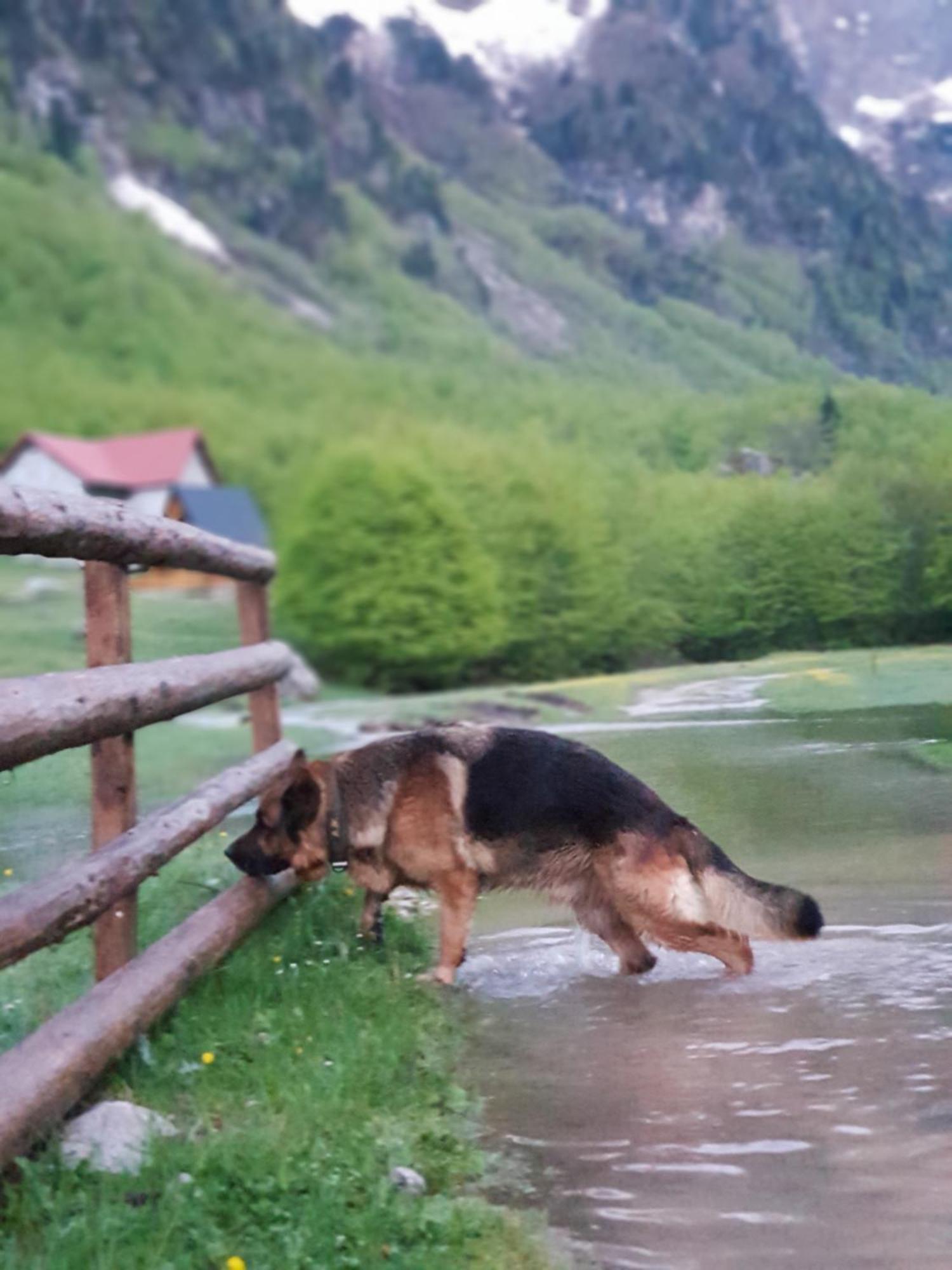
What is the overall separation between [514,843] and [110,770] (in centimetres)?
146

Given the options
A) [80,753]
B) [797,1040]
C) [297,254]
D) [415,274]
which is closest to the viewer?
[797,1040]

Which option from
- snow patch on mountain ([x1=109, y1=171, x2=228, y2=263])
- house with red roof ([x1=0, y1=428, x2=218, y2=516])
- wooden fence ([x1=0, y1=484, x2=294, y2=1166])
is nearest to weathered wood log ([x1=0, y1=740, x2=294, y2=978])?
wooden fence ([x1=0, y1=484, x2=294, y2=1166])

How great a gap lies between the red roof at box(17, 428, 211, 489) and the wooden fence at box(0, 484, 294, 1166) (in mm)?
4338

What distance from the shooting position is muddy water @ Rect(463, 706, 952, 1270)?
2947mm

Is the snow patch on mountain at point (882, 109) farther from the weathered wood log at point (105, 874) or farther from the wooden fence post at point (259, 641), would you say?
the weathered wood log at point (105, 874)

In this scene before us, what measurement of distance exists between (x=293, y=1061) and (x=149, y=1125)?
1.90ft

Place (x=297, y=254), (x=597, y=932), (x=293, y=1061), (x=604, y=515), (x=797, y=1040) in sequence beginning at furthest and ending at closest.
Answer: (x=297, y=254) < (x=604, y=515) < (x=597, y=932) < (x=797, y=1040) < (x=293, y=1061)

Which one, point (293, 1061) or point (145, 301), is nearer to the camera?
point (293, 1061)

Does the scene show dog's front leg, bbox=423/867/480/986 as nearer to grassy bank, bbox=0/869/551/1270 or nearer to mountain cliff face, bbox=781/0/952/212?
grassy bank, bbox=0/869/551/1270

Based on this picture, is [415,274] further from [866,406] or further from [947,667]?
[947,667]

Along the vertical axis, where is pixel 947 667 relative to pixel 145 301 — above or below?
below

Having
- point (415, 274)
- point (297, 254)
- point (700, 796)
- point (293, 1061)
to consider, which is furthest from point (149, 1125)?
point (297, 254)

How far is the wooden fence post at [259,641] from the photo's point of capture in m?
6.38

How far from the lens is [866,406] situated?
5.75m
